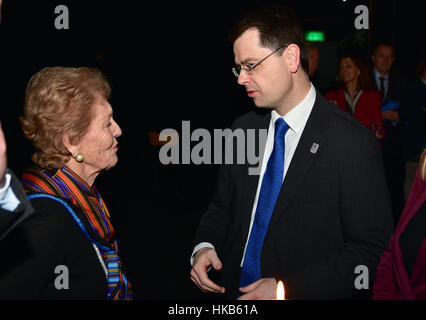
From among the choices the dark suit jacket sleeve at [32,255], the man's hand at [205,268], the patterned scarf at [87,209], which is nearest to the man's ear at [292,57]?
the man's hand at [205,268]

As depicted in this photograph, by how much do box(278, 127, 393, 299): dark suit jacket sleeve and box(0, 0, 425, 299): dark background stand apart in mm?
3282

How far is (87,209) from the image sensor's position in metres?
1.75

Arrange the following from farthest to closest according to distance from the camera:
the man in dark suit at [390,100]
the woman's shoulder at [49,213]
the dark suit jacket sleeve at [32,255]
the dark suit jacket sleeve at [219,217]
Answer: the man in dark suit at [390,100] → the dark suit jacket sleeve at [219,217] → the woman's shoulder at [49,213] → the dark suit jacket sleeve at [32,255]

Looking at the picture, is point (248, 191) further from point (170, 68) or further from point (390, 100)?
point (170, 68)

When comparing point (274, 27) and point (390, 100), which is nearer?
point (274, 27)

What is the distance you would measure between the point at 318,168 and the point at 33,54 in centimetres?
373

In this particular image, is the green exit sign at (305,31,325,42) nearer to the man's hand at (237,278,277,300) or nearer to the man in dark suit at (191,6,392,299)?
the man in dark suit at (191,6,392,299)

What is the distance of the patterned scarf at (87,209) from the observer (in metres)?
1.64

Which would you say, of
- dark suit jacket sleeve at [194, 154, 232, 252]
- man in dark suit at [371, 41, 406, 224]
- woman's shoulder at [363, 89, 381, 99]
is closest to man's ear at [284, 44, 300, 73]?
dark suit jacket sleeve at [194, 154, 232, 252]

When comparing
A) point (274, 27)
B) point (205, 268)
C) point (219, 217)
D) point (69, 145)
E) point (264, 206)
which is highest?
point (274, 27)

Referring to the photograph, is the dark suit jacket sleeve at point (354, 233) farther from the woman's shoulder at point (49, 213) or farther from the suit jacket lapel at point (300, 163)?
the woman's shoulder at point (49, 213)

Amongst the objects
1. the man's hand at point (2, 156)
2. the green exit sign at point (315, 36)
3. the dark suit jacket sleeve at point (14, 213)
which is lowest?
the dark suit jacket sleeve at point (14, 213)

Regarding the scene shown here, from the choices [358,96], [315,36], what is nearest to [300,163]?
[358,96]

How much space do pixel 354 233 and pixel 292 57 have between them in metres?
0.84
